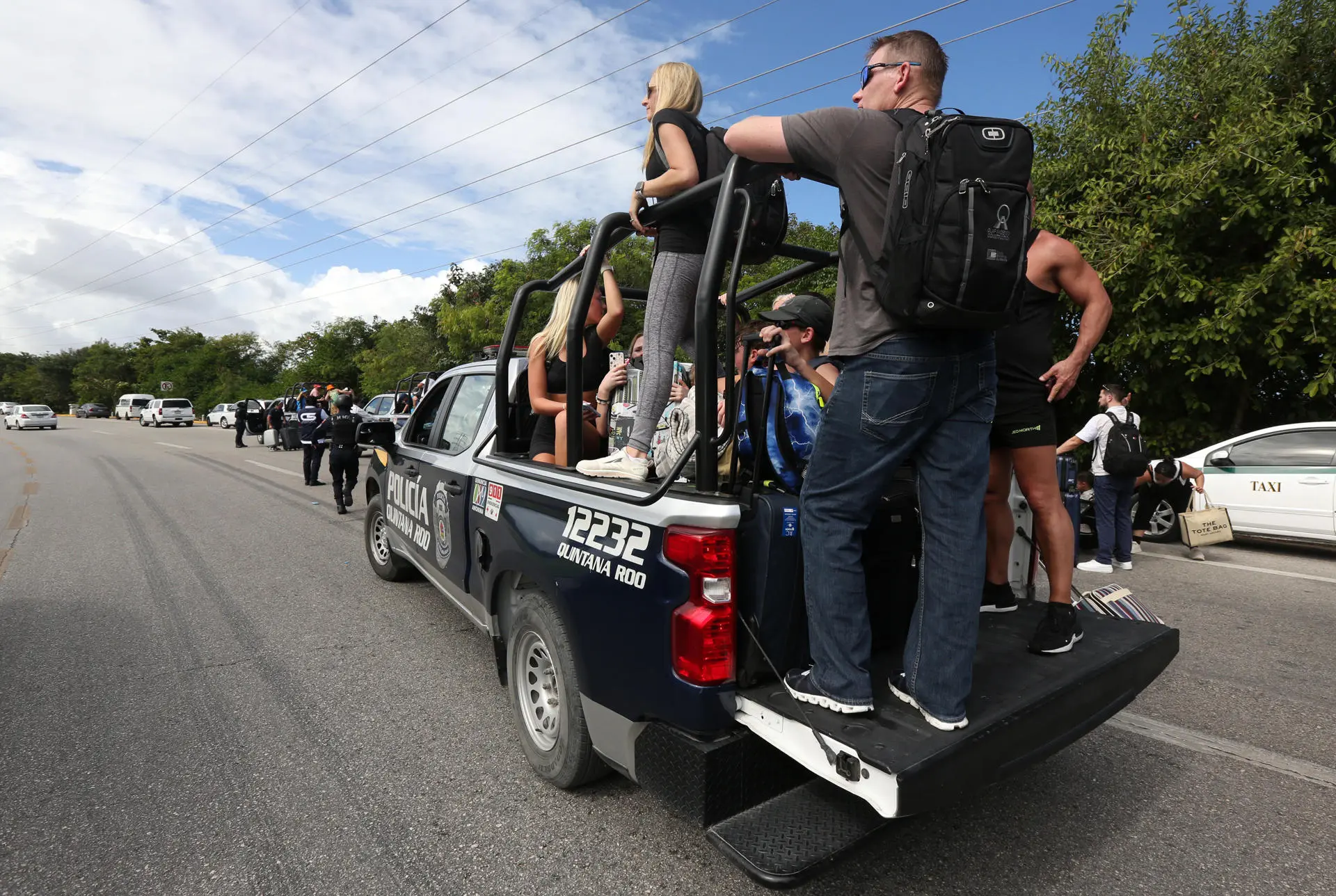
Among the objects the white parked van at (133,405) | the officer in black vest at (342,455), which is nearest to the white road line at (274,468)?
the officer in black vest at (342,455)

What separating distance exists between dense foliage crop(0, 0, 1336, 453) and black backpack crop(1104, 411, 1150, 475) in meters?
3.80

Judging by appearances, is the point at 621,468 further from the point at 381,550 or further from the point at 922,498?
the point at 381,550

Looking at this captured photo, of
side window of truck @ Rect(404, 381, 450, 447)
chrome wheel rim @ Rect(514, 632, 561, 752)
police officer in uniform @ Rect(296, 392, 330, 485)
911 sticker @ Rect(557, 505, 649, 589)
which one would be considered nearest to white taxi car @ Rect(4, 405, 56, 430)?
police officer in uniform @ Rect(296, 392, 330, 485)

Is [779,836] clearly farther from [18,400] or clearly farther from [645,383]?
[18,400]

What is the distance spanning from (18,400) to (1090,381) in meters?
118

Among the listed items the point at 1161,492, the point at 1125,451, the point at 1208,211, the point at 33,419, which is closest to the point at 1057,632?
the point at 1125,451

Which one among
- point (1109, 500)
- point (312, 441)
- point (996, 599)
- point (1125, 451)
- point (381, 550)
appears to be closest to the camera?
point (996, 599)

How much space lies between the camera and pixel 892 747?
74.7 inches

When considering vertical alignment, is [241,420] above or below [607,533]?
below

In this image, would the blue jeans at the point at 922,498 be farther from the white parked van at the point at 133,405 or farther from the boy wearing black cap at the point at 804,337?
the white parked van at the point at 133,405

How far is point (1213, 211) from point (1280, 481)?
418 cm

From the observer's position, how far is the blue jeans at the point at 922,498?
201 centimetres

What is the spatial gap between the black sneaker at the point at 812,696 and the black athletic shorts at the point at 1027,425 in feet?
4.52

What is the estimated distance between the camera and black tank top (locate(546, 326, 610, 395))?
3.71m
